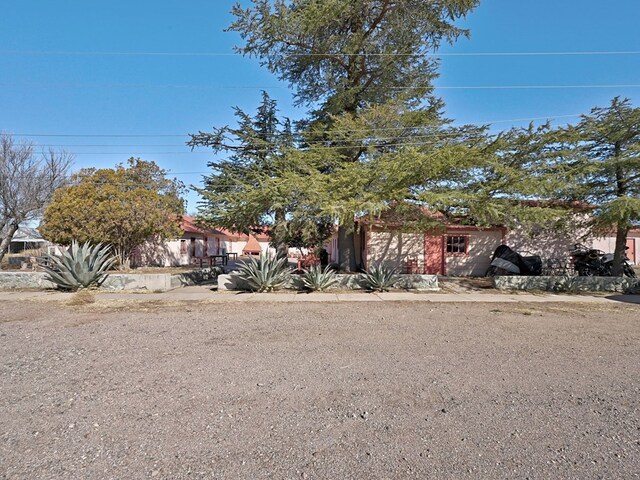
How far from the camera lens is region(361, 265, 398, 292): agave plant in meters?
12.9

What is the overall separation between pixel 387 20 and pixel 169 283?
1344 cm

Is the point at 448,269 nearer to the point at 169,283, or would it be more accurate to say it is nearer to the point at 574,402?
the point at 169,283

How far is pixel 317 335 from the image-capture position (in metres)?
6.63

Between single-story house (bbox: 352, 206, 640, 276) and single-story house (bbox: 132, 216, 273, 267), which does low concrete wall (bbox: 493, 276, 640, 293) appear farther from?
single-story house (bbox: 132, 216, 273, 267)

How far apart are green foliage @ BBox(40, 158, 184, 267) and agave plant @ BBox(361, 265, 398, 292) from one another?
1337cm

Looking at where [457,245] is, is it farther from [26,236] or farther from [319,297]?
[26,236]

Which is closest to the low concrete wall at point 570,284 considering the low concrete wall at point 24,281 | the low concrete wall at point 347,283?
the low concrete wall at point 347,283

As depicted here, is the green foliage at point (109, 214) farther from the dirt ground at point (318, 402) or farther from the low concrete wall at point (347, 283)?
the dirt ground at point (318, 402)

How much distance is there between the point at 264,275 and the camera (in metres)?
12.5

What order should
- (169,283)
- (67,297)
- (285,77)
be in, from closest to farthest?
(67,297) → (169,283) → (285,77)

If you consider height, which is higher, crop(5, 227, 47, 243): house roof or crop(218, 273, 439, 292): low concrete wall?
crop(5, 227, 47, 243): house roof

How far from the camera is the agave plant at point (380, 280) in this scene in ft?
42.3

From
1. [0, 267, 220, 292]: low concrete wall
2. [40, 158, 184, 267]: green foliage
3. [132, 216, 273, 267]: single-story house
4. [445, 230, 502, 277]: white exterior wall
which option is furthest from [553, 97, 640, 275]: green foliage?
[40, 158, 184, 267]: green foliage

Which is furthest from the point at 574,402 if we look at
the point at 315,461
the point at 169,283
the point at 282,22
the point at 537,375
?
the point at 282,22
